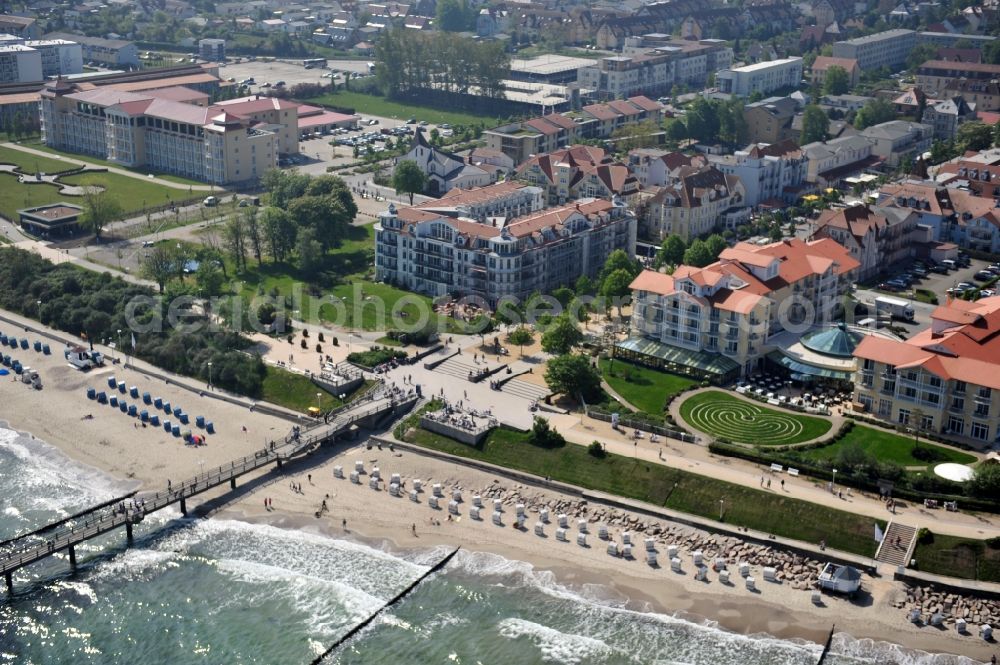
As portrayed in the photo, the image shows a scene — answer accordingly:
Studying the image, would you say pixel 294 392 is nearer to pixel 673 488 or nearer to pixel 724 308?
pixel 673 488

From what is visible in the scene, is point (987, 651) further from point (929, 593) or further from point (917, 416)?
point (917, 416)

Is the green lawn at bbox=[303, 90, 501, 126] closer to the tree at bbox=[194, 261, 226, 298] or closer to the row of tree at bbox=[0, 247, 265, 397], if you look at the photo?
the tree at bbox=[194, 261, 226, 298]

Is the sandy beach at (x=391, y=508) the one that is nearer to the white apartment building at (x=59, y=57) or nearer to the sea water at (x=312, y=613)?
the sea water at (x=312, y=613)

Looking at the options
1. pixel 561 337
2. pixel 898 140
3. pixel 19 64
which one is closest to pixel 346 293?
pixel 561 337

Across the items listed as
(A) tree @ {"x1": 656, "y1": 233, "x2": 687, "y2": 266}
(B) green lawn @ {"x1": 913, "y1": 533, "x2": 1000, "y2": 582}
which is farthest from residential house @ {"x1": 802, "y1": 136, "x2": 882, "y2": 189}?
(B) green lawn @ {"x1": 913, "y1": 533, "x2": 1000, "y2": 582}

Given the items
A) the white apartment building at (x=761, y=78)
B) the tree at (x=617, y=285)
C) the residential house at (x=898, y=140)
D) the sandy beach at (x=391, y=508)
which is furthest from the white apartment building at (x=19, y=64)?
the residential house at (x=898, y=140)
